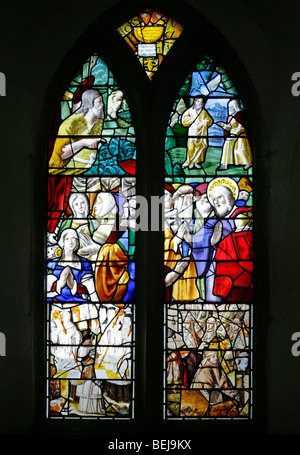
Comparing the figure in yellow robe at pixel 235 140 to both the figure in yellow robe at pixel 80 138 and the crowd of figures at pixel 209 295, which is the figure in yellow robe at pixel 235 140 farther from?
the figure in yellow robe at pixel 80 138

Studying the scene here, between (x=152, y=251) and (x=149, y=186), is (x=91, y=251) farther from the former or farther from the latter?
(x=149, y=186)

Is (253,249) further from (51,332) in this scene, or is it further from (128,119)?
(51,332)

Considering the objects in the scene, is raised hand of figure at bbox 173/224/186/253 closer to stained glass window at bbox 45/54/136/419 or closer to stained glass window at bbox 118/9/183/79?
stained glass window at bbox 45/54/136/419

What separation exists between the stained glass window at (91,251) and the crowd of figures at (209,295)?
0.27 meters

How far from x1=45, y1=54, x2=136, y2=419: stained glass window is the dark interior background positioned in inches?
3.2

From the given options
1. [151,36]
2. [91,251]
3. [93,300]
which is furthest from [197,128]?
[93,300]

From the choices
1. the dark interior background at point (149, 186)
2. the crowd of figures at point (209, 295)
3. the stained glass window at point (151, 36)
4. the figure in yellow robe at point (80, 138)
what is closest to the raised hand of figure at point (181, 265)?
the crowd of figures at point (209, 295)

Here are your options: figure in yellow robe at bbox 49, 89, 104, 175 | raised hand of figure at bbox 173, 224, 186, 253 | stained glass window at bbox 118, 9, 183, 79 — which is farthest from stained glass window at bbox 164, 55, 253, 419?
figure in yellow robe at bbox 49, 89, 104, 175

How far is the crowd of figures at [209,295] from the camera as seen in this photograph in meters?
3.45

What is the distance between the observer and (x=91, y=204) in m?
3.54

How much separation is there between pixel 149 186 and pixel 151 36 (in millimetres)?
1004

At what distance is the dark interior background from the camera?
3.34 metres
